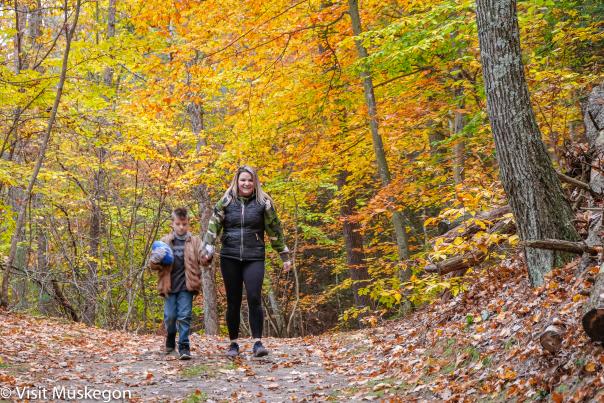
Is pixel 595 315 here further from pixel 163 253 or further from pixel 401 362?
pixel 163 253

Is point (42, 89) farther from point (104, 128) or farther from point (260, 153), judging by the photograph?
point (260, 153)

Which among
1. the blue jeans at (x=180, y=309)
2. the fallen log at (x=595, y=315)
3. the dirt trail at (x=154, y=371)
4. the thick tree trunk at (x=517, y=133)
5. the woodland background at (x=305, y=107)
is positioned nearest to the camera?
the fallen log at (x=595, y=315)

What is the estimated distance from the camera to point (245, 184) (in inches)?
273

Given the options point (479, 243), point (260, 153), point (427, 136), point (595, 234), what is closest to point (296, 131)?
point (260, 153)

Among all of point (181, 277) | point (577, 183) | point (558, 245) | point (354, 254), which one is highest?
point (577, 183)

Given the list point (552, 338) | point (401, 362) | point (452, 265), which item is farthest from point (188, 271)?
point (552, 338)

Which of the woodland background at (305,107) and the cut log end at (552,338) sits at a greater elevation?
the woodland background at (305,107)

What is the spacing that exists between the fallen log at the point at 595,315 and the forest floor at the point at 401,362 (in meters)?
0.12

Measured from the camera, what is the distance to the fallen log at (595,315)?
11.2ft

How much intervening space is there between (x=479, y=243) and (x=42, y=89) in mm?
7111

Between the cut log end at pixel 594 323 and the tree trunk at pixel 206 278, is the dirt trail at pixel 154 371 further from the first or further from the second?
the tree trunk at pixel 206 278

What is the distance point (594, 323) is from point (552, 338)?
1.69ft

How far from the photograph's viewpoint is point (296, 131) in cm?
1282

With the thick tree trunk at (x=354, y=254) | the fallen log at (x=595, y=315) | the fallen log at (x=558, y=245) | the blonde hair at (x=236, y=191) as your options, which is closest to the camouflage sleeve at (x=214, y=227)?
the blonde hair at (x=236, y=191)
